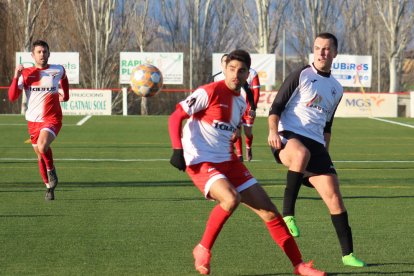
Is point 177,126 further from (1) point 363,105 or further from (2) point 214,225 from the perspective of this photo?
(1) point 363,105

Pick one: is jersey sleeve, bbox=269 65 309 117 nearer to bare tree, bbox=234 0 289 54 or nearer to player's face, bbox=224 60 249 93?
player's face, bbox=224 60 249 93

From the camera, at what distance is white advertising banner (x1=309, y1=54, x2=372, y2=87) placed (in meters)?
45.2

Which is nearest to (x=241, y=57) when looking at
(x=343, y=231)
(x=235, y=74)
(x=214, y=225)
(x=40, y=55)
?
(x=235, y=74)

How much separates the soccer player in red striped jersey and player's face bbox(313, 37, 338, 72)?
4.16 feet

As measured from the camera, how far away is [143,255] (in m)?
8.72

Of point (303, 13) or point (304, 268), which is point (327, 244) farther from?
point (303, 13)

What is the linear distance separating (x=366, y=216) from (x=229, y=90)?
4.24 m

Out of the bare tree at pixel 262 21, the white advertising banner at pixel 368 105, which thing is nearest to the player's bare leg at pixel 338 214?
the white advertising banner at pixel 368 105

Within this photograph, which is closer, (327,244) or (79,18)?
(327,244)

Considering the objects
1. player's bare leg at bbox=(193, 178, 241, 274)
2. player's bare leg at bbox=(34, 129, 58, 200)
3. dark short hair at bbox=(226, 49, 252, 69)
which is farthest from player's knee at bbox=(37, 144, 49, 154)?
dark short hair at bbox=(226, 49, 252, 69)

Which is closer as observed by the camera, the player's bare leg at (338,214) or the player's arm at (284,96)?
the player's bare leg at (338,214)

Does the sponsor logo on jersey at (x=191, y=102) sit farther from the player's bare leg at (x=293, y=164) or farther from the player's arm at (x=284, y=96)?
the player's bare leg at (x=293, y=164)

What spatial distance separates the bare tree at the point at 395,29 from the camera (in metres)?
52.1

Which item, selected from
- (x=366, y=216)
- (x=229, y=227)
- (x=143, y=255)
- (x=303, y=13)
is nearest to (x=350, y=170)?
(x=366, y=216)
